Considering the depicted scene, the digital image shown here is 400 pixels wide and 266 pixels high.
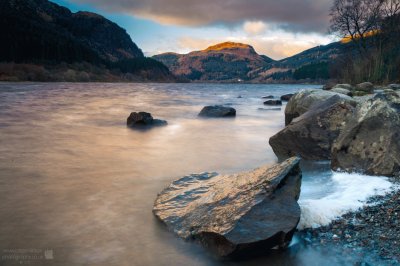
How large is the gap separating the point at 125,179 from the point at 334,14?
35036mm

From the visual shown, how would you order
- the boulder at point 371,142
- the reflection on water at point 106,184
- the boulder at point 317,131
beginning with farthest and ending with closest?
1. the boulder at point 317,131
2. the boulder at point 371,142
3. the reflection on water at point 106,184

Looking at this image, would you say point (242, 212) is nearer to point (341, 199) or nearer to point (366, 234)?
Answer: point (366, 234)

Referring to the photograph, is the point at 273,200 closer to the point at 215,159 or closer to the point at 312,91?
the point at 215,159

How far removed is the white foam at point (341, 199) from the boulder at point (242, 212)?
428mm

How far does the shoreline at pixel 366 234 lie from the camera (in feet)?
13.1

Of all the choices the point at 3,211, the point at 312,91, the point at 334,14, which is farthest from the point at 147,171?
the point at 334,14

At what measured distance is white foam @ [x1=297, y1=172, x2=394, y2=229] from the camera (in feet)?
16.1

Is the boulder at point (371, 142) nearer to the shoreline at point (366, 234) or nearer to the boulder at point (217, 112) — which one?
the shoreline at point (366, 234)

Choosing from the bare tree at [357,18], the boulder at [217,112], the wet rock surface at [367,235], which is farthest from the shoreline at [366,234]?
the bare tree at [357,18]

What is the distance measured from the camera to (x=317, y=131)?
29.5 ft

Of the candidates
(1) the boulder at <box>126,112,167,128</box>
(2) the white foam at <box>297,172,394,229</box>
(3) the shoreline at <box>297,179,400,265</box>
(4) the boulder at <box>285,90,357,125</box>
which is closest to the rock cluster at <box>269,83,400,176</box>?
(2) the white foam at <box>297,172,394,229</box>

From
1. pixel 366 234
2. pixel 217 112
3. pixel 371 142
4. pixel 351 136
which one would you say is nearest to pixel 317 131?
pixel 351 136

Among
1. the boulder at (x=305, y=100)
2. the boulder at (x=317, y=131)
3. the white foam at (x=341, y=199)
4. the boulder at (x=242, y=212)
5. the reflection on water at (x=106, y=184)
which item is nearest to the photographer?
the boulder at (x=242, y=212)

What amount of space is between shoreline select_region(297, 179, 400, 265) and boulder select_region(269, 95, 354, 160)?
369cm
